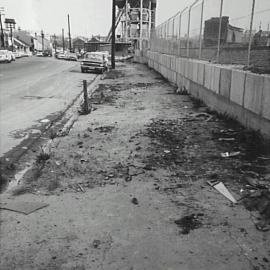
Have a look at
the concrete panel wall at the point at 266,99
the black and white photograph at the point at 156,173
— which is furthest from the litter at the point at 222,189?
the concrete panel wall at the point at 266,99

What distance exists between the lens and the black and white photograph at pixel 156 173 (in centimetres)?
363

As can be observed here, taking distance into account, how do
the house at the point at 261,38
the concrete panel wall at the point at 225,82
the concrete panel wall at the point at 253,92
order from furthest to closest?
the concrete panel wall at the point at 225,82 < the house at the point at 261,38 < the concrete panel wall at the point at 253,92

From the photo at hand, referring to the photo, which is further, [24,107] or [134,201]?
[24,107]

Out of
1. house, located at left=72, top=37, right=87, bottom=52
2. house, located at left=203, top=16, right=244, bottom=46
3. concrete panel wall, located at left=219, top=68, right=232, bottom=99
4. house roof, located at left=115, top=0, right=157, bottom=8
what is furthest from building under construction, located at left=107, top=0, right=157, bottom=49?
concrete panel wall, located at left=219, top=68, right=232, bottom=99

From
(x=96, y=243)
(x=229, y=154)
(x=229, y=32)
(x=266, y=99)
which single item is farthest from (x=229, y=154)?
(x=229, y=32)

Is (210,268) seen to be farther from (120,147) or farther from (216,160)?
(120,147)

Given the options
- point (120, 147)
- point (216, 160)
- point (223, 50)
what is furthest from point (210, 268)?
point (223, 50)

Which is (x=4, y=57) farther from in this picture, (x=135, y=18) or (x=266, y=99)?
(x=266, y=99)

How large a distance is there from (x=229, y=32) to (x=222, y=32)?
0.40m

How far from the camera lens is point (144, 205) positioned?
15.4 feet

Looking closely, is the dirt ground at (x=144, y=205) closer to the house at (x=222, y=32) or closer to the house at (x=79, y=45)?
the house at (x=222, y=32)

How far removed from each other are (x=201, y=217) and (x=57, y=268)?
179 cm

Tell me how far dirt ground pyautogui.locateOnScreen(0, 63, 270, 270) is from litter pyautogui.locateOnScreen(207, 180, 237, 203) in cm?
6

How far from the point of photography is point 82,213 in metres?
4.46
